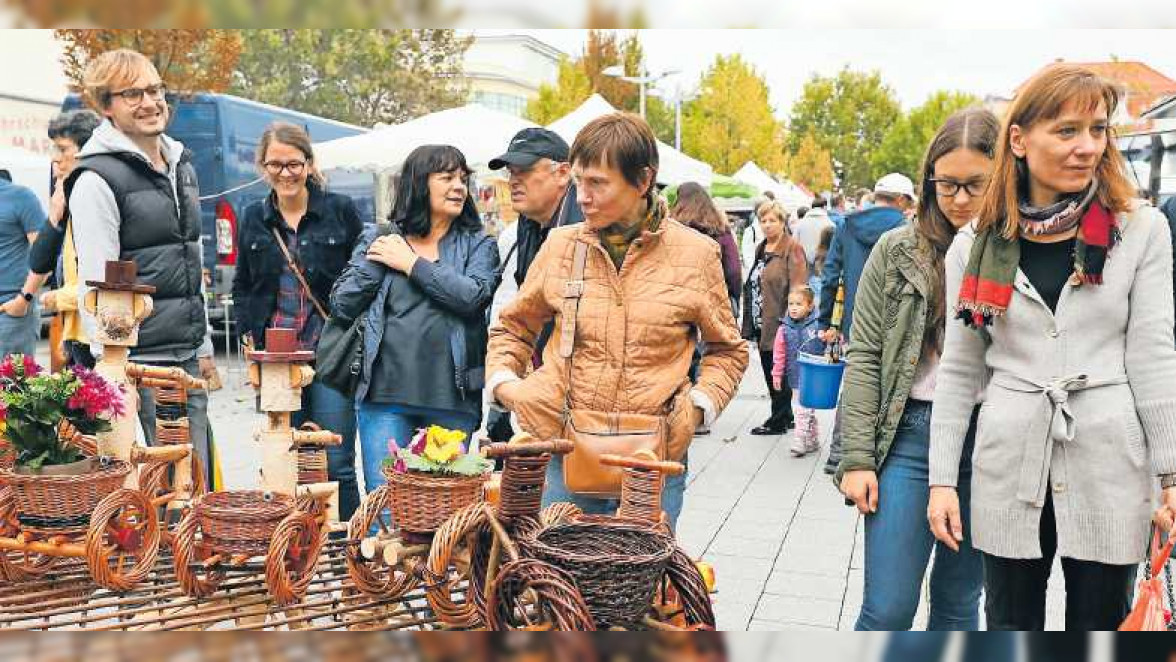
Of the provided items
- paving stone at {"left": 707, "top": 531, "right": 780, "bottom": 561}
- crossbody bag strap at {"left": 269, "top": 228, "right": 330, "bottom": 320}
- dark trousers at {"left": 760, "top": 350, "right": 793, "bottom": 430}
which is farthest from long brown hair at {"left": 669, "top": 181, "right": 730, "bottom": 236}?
crossbody bag strap at {"left": 269, "top": 228, "right": 330, "bottom": 320}

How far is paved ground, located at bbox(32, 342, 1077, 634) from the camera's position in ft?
13.0

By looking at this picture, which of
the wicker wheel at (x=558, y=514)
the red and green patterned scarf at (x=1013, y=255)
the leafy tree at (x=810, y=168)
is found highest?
the leafy tree at (x=810, y=168)

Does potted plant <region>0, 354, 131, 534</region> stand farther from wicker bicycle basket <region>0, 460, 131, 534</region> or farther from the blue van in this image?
the blue van

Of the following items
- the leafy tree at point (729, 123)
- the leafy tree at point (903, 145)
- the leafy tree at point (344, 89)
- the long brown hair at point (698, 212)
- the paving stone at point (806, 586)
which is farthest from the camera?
the leafy tree at point (903, 145)

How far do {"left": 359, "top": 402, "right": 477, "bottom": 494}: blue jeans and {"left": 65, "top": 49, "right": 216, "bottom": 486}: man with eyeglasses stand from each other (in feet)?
1.83

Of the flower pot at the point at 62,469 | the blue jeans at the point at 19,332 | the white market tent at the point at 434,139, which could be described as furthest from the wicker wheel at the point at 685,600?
the white market tent at the point at 434,139

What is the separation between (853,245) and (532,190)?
275 cm

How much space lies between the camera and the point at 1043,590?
218 cm

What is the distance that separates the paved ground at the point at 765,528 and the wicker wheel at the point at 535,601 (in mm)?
1119

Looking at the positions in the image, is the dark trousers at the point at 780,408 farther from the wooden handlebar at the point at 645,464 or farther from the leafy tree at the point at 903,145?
the leafy tree at the point at 903,145

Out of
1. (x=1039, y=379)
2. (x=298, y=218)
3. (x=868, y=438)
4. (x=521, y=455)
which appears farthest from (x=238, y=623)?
(x=298, y=218)

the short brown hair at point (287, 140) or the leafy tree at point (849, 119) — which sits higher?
the leafy tree at point (849, 119)

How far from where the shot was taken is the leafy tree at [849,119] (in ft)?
198

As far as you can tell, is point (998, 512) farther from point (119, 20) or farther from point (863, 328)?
point (119, 20)
